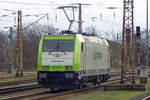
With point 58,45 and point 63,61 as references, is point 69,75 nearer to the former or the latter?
point 63,61

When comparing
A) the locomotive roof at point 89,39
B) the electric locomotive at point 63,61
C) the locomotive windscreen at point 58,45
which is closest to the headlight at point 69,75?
the electric locomotive at point 63,61

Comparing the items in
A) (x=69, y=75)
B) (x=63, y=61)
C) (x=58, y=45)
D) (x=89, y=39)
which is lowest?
(x=69, y=75)

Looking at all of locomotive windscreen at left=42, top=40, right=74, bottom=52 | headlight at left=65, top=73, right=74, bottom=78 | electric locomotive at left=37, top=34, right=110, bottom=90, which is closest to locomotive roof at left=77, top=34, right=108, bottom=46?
electric locomotive at left=37, top=34, right=110, bottom=90

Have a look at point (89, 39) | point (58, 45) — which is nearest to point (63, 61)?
point (58, 45)

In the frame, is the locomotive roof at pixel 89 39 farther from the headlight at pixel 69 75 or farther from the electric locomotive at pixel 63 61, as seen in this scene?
the headlight at pixel 69 75

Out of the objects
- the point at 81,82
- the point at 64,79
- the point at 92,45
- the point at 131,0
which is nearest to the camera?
the point at 64,79

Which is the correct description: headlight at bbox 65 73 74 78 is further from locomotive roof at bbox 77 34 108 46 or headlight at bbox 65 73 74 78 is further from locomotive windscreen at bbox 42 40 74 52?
locomotive roof at bbox 77 34 108 46

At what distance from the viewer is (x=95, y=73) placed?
27.1 m

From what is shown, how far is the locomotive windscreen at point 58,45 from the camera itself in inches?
904

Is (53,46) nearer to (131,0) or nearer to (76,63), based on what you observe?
(76,63)

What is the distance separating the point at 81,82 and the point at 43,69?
278 cm

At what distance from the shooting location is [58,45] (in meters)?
23.2

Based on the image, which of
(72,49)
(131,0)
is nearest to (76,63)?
(72,49)

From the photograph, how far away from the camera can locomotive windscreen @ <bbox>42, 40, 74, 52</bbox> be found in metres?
23.0
